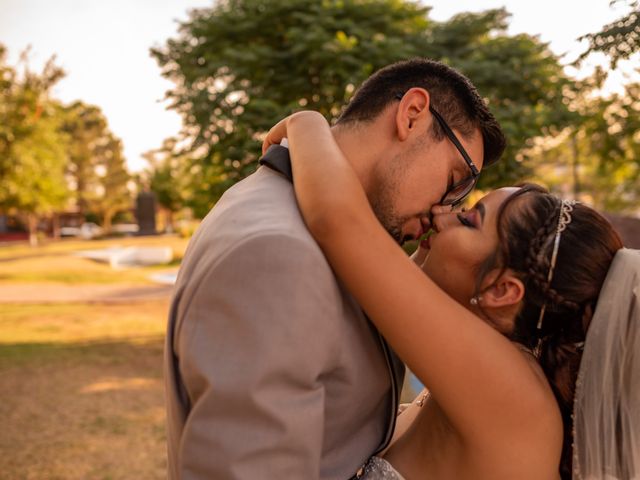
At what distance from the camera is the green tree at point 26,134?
23766 millimetres

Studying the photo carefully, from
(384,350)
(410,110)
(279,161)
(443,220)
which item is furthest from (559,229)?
(279,161)

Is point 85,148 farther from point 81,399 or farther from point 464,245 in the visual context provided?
point 464,245

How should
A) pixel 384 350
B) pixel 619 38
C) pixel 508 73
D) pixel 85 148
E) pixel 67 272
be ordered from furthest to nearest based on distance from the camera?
pixel 85 148 → pixel 67 272 → pixel 508 73 → pixel 619 38 → pixel 384 350

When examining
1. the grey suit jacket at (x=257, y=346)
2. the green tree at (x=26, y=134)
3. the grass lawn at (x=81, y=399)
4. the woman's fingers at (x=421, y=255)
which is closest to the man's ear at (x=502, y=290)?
the woman's fingers at (x=421, y=255)

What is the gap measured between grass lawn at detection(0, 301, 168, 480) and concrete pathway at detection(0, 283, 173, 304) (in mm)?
3264

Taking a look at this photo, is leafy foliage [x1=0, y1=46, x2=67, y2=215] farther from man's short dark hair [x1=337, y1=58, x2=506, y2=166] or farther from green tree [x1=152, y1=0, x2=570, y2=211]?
man's short dark hair [x1=337, y1=58, x2=506, y2=166]

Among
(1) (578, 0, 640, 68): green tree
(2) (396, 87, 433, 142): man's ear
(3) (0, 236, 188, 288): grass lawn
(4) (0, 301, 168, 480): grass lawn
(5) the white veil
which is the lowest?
(3) (0, 236, 188, 288): grass lawn

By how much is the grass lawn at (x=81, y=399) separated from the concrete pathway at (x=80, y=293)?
3.26 metres

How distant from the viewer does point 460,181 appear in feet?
7.73

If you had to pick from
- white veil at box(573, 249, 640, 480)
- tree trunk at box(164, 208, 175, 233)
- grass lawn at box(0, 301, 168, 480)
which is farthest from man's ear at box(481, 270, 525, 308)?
tree trunk at box(164, 208, 175, 233)

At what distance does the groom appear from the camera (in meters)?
1.39

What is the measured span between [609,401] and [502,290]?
727 mm

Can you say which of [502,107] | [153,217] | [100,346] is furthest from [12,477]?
[153,217]

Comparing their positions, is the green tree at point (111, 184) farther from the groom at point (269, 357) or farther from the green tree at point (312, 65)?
the groom at point (269, 357)
